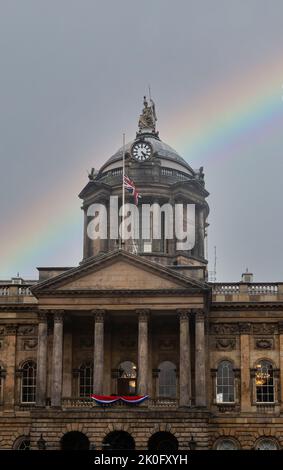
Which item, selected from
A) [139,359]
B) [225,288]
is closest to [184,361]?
[139,359]

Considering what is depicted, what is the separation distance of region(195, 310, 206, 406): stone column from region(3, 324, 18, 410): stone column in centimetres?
1186

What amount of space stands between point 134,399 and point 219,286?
9.88 meters

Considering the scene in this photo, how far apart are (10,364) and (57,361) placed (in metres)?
5.43

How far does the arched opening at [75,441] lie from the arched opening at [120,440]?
1.58 m

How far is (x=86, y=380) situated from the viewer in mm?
53750

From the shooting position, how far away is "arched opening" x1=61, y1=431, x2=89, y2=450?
50.1 m

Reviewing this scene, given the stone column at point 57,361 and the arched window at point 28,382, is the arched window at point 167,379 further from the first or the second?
the arched window at point 28,382

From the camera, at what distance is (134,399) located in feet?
160

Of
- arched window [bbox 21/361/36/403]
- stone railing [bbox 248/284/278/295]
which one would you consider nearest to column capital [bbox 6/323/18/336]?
arched window [bbox 21/361/36/403]

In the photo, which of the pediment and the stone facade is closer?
the stone facade

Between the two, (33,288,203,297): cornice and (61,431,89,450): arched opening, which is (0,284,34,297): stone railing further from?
(61,431,89,450): arched opening

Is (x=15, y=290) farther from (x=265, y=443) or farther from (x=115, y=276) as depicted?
(x=265, y=443)
